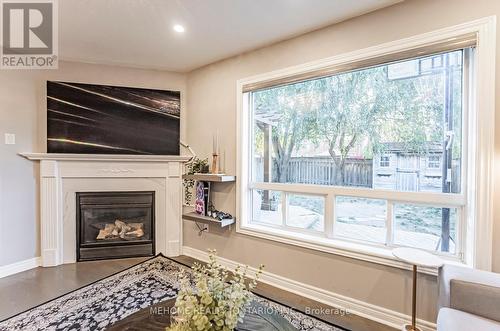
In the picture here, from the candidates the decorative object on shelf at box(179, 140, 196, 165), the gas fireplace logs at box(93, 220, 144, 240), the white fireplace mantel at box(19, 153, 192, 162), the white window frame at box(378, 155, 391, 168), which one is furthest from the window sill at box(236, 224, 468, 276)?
the gas fireplace logs at box(93, 220, 144, 240)

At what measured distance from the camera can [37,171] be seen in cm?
347

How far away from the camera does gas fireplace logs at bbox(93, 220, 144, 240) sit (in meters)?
3.80

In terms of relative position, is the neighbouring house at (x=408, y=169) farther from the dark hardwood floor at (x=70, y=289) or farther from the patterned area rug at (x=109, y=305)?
the patterned area rug at (x=109, y=305)

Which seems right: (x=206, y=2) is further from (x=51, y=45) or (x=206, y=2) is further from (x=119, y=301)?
(x=119, y=301)

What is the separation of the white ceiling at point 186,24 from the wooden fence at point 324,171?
1.29 m

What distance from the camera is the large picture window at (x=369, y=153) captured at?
2148 mm

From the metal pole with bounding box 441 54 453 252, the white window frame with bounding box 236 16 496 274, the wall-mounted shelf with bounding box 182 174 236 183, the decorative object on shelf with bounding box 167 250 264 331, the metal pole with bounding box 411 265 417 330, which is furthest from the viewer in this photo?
the wall-mounted shelf with bounding box 182 174 236 183

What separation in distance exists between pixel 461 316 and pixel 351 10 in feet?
7.59

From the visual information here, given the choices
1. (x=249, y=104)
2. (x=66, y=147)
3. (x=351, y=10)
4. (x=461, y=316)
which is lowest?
(x=461, y=316)

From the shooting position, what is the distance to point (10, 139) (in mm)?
3242

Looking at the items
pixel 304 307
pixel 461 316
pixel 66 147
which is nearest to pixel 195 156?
pixel 66 147

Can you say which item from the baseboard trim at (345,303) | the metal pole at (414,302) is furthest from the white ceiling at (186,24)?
the baseboard trim at (345,303)

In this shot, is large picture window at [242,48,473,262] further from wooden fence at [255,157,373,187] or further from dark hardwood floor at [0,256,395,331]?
dark hardwood floor at [0,256,395,331]

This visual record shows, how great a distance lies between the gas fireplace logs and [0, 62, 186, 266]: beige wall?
715mm
